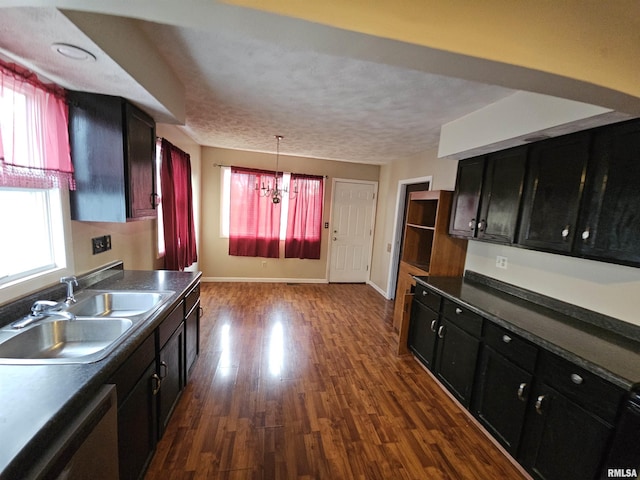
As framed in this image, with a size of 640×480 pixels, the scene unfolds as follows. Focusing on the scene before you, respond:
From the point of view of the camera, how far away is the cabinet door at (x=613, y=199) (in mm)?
1388

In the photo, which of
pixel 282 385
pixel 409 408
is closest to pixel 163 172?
pixel 282 385

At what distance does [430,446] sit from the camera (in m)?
1.75

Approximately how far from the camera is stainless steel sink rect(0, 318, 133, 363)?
46.1 inches

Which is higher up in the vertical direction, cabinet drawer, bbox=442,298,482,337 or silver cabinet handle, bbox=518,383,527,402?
cabinet drawer, bbox=442,298,482,337

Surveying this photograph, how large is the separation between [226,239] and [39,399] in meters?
4.21

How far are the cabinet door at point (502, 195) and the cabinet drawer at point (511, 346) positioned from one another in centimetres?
76

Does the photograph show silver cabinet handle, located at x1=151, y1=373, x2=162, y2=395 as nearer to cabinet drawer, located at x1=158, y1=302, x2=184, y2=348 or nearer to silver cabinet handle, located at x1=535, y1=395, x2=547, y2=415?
cabinet drawer, located at x1=158, y1=302, x2=184, y2=348

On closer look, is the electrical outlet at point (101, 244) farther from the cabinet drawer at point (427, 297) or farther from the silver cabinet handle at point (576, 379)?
the silver cabinet handle at point (576, 379)

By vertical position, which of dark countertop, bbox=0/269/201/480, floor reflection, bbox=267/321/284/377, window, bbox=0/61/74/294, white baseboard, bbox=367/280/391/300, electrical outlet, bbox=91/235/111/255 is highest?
window, bbox=0/61/74/294

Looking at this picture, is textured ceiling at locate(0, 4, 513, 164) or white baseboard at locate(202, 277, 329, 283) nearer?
textured ceiling at locate(0, 4, 513, 164)

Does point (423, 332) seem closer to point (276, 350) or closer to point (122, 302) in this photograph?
point (276, 350)

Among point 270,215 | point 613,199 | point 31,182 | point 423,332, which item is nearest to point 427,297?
point 423,332

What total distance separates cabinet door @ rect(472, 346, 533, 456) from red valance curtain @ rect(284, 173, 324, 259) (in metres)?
3.60

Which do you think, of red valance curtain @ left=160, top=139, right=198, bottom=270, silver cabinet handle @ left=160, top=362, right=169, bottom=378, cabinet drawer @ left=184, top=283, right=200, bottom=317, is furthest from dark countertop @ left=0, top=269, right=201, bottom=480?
red valance curtain @ left=160, top=139, right=198, bottom=270
